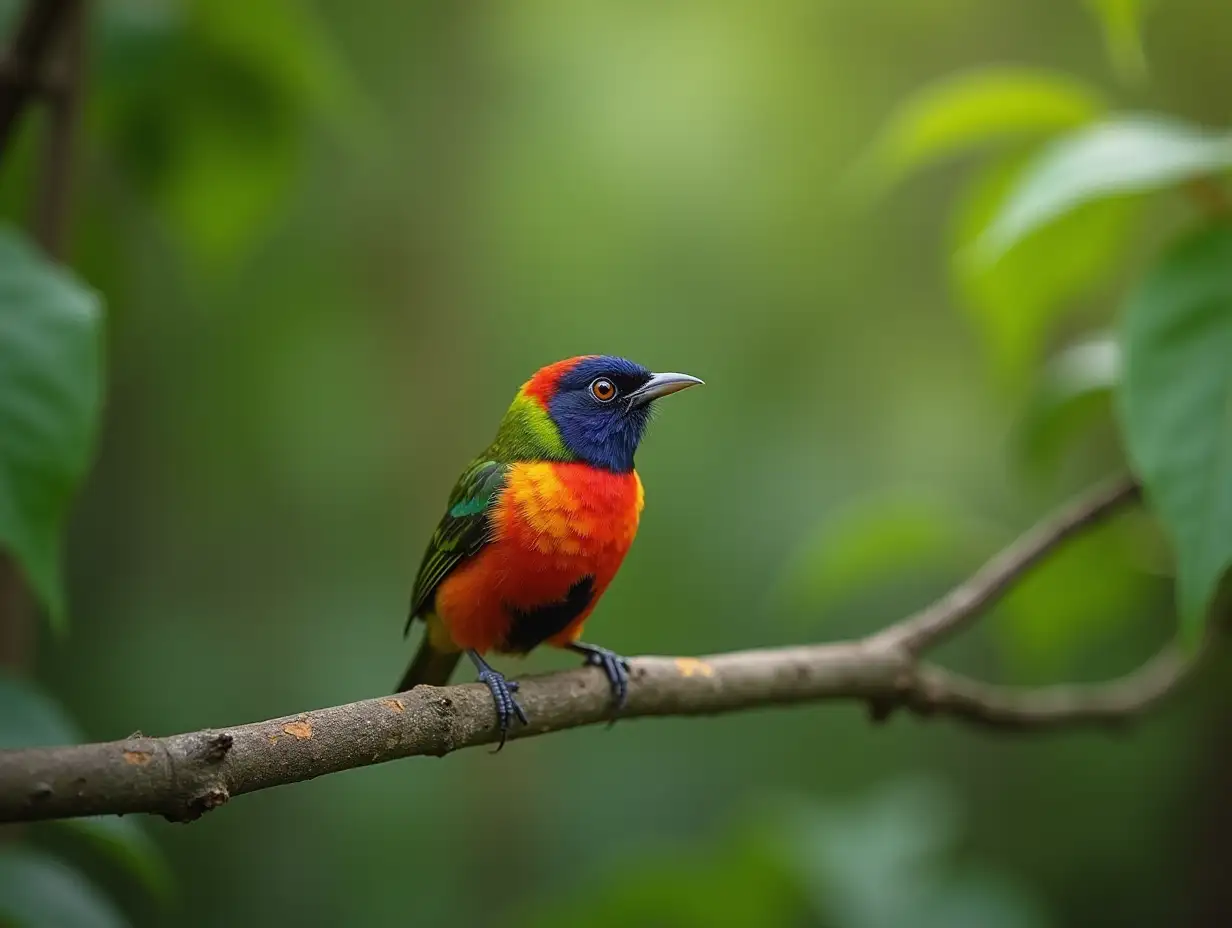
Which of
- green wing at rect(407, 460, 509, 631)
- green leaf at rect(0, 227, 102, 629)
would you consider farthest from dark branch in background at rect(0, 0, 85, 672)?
green wing at rect(407, 460, 509, 631)

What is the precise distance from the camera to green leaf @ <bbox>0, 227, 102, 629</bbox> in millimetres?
2172

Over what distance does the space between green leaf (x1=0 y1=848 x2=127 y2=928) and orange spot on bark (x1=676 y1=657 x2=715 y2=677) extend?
4.46 ft

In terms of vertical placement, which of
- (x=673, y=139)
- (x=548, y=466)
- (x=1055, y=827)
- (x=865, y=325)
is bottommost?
(x=1055, y=827)

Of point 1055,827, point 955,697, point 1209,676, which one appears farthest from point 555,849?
point 955,697

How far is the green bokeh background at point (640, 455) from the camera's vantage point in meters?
5.93

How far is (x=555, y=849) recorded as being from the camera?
6.19 meters

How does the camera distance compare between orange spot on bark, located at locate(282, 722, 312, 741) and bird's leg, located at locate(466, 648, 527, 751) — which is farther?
bird's leg, located at locate(466, 648, 527, 751)

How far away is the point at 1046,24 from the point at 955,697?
16.4 feet

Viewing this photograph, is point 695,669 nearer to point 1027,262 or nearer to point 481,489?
point 481,489

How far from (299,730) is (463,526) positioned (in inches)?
56.3

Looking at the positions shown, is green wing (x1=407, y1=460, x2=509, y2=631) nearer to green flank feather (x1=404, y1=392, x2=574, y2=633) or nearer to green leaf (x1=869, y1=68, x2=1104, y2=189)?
green flank feather (x1=404, y1=392, x2=574, y2=633)

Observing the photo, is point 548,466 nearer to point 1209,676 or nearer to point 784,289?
point 1209,676

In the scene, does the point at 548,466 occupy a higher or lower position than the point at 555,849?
higher

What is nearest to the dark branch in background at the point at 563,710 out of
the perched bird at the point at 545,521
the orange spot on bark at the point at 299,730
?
the orange spot on bark at the point at 299,730
